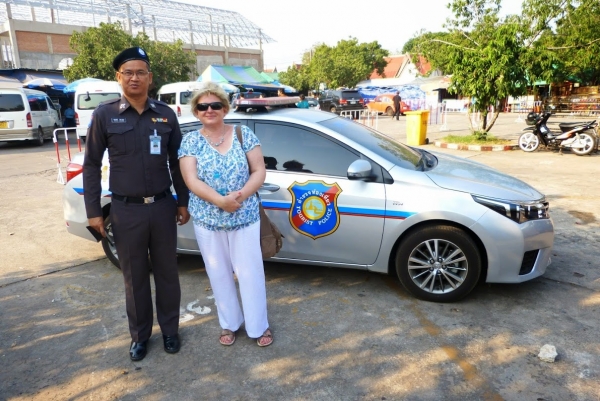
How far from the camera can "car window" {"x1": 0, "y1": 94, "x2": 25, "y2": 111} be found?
1376 centimetres

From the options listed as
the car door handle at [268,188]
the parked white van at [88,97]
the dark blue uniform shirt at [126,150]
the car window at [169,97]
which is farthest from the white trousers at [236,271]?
the car window at [169,97]

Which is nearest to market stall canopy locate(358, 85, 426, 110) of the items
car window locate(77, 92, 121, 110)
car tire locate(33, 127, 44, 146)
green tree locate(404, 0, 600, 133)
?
green tree locate(404, 0, 600, 133)

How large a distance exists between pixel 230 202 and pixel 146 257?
731mm

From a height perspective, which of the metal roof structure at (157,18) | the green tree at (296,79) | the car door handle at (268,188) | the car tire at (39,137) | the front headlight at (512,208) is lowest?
the car tire at (39,137)

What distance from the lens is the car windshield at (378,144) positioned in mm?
3854

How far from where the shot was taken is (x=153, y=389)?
2668 mm

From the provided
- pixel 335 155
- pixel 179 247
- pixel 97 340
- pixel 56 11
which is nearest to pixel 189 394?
pixel 97 340

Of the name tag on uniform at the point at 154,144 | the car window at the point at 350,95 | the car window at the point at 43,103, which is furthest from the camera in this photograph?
the car window at the point at 350,95

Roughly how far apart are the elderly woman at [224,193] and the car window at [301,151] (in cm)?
97

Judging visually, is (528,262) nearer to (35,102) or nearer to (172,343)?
(172,343)

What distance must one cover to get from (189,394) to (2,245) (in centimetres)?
400

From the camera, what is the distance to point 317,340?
124 inches

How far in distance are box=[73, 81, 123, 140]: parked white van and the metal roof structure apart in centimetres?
2198

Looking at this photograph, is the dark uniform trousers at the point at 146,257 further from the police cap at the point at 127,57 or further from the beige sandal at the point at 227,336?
the police cap at the point at 127,57
